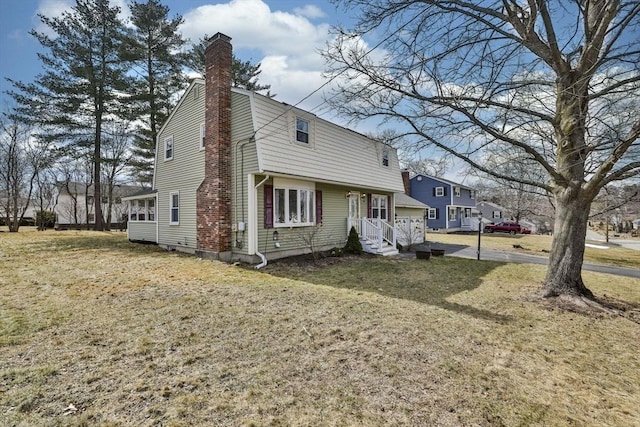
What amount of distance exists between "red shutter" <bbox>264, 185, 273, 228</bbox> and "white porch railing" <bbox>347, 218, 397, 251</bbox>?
15.5 ft

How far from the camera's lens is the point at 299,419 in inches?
104

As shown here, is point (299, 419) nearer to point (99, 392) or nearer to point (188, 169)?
point (99, 392)

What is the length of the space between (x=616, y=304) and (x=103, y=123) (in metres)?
27.5

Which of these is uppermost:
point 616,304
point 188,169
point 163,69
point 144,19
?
point 144,19

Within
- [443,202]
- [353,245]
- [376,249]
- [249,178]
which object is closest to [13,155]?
[249,178]

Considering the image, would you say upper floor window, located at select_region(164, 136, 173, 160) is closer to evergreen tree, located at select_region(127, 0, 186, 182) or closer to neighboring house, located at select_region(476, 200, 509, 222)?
evergreen tree, located at select_region(127, 0, 186, 182)

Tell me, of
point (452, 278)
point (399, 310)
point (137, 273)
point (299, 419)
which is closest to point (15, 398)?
point (299, 419)

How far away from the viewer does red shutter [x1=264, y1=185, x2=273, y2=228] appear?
34.6ft

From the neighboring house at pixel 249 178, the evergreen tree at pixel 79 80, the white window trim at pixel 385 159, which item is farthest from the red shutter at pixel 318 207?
the evergreen tree at pixel 79 80

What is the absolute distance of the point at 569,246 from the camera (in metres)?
6.76

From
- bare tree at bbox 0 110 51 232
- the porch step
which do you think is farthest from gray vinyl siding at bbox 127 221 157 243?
bare tree at bbox 0 110 51 232

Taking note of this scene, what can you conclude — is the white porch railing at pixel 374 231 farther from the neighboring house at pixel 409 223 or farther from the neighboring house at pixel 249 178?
the neighboring house at pixel 409 223

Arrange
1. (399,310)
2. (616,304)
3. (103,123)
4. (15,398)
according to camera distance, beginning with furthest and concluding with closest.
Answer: (103,123), (616,304), (399,310), (15,398)

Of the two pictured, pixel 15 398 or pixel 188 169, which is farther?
pixel 188 169
